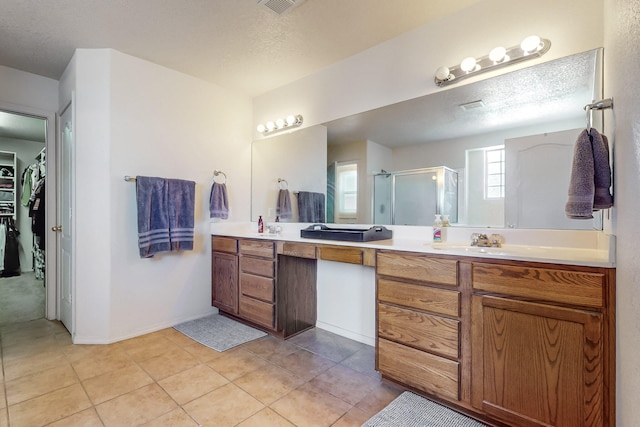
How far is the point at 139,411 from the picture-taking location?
1.63m

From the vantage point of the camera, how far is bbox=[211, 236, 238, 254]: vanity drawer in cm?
287

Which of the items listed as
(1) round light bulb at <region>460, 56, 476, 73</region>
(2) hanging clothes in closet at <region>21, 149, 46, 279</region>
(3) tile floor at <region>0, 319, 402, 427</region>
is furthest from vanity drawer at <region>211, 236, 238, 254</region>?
(2) hanging clothes in closet at <region>21, 149, 46, 279</region>

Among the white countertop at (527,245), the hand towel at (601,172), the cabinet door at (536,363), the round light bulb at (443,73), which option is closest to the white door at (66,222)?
the white countertop at (527,245)

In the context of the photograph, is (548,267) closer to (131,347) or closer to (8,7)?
(131,347)

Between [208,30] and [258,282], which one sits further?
[258,282]

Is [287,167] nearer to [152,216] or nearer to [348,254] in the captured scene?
[152,216]

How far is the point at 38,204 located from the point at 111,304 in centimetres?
200

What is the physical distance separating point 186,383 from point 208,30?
2.42m

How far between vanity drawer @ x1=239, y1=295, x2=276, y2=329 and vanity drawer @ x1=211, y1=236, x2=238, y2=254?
0.45 metres

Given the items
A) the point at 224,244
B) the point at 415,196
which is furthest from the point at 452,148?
the point at 224,244

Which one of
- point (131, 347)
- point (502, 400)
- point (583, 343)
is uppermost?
point (583, 343)

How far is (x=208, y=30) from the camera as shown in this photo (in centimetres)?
223

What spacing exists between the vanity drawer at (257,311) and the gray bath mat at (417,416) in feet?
3.90

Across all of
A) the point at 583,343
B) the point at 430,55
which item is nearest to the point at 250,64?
the point at 430,55
